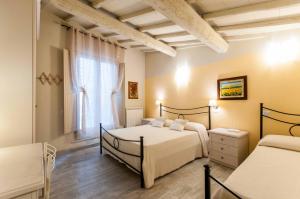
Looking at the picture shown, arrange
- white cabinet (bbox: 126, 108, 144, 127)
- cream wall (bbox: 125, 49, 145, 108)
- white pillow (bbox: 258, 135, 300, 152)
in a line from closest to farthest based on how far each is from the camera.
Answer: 1. white pillow (bbox: 258, 135, 300, 152)
2. white cabinet (bbox: 126, 108, 144, 127)
3. cream wall (bbox: 125, 49, 145, 108)

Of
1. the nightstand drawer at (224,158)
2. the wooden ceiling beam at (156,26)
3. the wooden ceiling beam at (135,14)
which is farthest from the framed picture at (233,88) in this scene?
the wooden ceiling beam at (135,14)

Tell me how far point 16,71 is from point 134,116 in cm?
408

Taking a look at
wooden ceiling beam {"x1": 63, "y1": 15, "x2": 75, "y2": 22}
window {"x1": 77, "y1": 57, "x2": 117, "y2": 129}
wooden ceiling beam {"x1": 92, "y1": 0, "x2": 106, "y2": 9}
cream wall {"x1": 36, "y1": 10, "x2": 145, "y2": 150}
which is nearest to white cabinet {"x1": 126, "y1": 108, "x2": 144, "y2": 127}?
window {"x1": 77, "y1": 57, "x2": 117, "y2": 129}

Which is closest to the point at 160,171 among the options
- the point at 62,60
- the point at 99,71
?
the point at 99,71

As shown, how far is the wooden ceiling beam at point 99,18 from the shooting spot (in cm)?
292

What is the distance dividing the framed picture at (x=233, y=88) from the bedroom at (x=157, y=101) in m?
0.03

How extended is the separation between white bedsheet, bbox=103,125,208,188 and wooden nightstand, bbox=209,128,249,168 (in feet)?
1.23

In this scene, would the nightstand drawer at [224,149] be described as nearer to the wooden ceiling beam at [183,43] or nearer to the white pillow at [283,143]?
the white pillow at [283,143]

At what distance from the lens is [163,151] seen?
309 cm

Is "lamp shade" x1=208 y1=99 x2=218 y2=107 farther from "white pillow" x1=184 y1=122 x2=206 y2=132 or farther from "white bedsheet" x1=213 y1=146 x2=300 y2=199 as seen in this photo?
"white bedsheet" x1=213 y1=146 x2=300 y2=199

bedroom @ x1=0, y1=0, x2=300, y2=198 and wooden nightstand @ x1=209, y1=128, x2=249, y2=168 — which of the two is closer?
bedroom @ x1=0, y1=0, x2=300, y2=198

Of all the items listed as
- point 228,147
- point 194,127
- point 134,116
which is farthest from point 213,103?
point 134,116

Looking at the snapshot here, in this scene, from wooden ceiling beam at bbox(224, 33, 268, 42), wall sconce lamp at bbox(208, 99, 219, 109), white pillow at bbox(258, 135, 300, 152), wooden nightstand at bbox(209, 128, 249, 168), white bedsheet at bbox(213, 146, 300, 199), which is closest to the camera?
white bedsheet at bbox(213, 146, 300, 199)

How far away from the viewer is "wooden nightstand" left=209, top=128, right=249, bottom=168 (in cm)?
333
